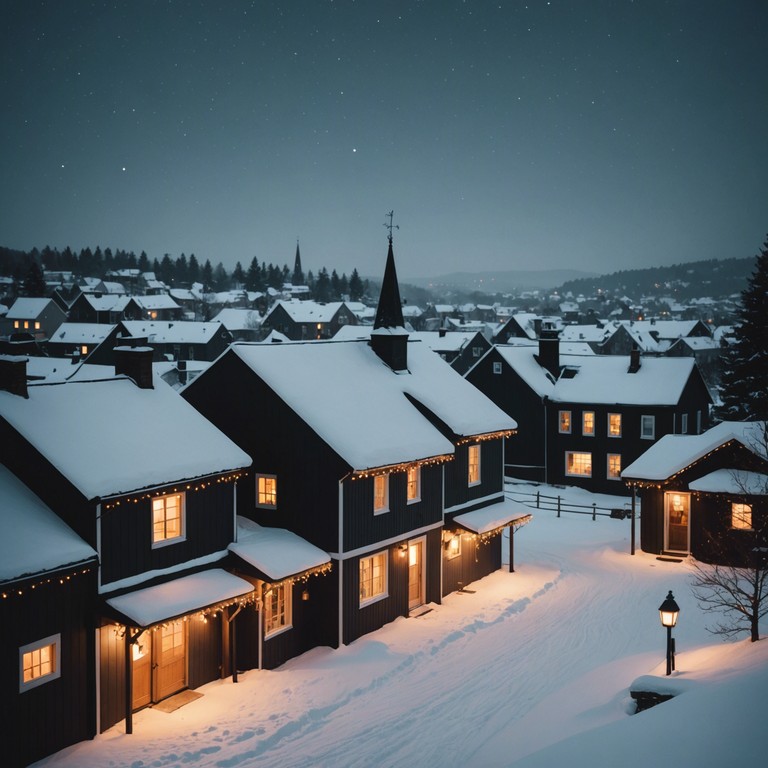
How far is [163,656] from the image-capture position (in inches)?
743

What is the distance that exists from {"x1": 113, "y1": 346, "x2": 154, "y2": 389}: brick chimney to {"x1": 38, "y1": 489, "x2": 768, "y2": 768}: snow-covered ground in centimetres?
805

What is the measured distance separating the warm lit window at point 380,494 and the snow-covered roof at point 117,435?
4.38m

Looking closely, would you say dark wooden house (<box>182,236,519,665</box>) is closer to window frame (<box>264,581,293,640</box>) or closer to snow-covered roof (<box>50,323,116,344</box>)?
window frame (<box>264,581,293,640</box>)

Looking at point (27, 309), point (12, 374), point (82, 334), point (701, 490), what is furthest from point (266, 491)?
point (27, 309)

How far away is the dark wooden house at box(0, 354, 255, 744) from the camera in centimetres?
1709

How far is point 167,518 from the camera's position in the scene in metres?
19.1

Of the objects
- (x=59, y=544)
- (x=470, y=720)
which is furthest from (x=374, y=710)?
(x=59, y=544)

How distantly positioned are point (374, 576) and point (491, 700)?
605cm

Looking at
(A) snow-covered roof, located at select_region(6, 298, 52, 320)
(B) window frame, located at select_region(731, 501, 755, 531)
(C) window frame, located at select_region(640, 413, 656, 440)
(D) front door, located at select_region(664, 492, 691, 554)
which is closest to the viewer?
(B) window frame, located at select_region(731, 501, 755, 531)

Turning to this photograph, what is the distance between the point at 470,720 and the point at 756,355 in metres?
38.3

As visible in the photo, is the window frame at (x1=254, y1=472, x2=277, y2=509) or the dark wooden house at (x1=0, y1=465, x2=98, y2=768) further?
the window frame at (x1=254, y1=472, x2=277, y2=509)

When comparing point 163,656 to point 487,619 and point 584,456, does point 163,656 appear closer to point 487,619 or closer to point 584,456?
point 487,619

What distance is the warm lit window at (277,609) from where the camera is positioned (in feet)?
69.8

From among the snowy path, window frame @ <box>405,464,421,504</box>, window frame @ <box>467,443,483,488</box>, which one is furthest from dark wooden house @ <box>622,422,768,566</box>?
window frame @ <box>405,464,421,504</box>
